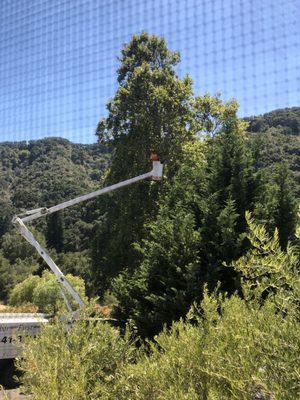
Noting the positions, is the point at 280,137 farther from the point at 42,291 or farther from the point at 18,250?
the point at 18,250

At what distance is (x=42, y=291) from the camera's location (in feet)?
51.7

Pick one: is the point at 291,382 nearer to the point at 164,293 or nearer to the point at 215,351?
the point at 215,351

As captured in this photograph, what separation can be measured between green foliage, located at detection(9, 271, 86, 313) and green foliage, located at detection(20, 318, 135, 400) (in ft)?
32.0

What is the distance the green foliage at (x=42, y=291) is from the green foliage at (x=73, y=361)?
9.76 meters

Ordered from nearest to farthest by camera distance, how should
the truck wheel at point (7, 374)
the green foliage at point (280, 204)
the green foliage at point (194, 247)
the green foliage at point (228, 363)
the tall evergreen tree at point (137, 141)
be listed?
the green foliage at point (228, 363) → the green foliage at point (194, 247) → the green foliage at point (280, 204) → the truck wheel at point (7, 374) → the tall evergreen tree at point (137, 141)

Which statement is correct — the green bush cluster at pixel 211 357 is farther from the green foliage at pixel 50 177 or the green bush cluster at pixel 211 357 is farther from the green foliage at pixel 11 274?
the green foliage at pixel 50 177

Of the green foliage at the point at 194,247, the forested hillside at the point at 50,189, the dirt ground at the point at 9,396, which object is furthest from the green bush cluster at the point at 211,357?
the forested hillside at the point at 50,189

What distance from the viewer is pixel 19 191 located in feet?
163

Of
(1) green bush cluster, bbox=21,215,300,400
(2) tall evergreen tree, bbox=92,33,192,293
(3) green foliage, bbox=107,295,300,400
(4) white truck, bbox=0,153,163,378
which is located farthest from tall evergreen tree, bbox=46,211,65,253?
(3) green foliage, bbox=107,295,300,400

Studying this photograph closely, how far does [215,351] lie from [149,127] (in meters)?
11.5

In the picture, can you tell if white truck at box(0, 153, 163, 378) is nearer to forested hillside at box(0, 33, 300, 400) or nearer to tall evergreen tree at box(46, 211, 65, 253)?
forested hillside at box(0, 33, 300, 400)

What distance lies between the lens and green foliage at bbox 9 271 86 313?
15.3m

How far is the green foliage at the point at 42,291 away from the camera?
1534 cm

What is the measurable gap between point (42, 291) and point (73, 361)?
13266 mm
